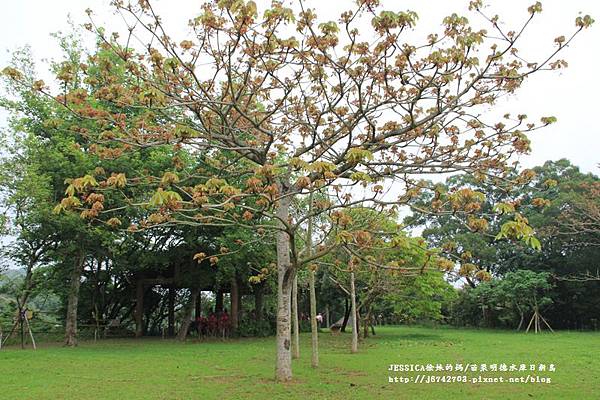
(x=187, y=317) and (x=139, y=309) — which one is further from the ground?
(x=139, y=309)

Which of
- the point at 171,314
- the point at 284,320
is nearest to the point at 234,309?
the point at 171,314

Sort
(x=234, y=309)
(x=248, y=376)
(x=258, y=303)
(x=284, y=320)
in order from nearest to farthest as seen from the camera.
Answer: (x=284, y=320), (x=248, y=376), (x=234, y=309), (x=258, y=303)

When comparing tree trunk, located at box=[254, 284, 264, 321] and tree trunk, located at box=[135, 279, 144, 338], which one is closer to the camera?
tree trunk, located at box=[135, 279, 144, 338]

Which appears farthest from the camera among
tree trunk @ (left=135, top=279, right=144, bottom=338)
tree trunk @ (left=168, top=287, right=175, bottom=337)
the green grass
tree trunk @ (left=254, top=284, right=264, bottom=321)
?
tree trunk @ (left=254, top=284, right=264, bottom=321)

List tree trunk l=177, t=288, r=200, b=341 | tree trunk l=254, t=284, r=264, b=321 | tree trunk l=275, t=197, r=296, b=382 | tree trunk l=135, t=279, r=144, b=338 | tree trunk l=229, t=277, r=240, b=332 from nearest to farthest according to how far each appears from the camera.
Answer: tree trunk l=275, t=197, r=296, b=382 < tree trunk l=177, t=288, r=200, b=341 < tree trunk l=135, t=279, r=144, b=338 < tree trunk l=229, t=277, r=240, b=332 < tree trunk l=254, t=284, r=264, b=321

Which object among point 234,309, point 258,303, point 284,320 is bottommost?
point 284,320

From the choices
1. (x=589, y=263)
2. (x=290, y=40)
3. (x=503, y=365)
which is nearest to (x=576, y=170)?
(x=589, y=263)

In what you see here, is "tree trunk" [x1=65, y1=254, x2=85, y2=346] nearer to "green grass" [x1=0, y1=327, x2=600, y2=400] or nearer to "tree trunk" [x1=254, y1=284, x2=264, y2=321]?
"green grass" [x1=0, y1=327, x2=600, y2=400]

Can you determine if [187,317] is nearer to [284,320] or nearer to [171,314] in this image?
[171,314]

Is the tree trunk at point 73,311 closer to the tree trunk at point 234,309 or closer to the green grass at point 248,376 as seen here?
the green grass at point 248,376

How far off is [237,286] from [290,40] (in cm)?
1620

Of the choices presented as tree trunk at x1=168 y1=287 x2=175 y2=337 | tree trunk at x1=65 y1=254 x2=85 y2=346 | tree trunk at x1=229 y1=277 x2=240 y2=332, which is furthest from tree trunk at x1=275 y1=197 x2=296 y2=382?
tree trunk at x1=168 y1=287 x2=175 y2=337

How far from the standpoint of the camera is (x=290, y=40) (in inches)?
246

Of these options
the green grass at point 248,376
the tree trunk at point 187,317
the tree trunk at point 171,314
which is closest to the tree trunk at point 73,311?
the green grass at point 248,376
